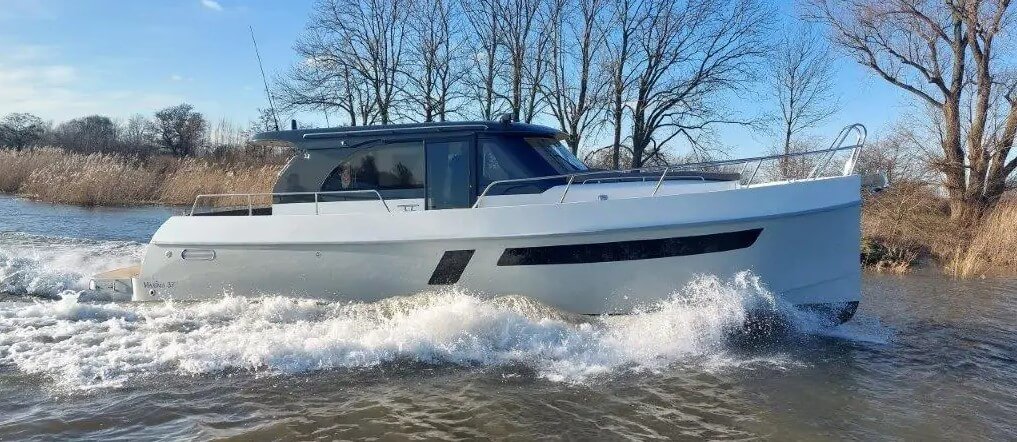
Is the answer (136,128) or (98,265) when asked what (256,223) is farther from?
(136,128)

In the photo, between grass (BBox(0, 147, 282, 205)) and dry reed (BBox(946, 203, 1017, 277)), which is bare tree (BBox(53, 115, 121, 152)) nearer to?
grass (BBox(0, 147, 282, 205))

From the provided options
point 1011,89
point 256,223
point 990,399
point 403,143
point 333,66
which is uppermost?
point 333,66

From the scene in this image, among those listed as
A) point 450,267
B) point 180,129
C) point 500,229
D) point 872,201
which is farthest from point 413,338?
point 180,129

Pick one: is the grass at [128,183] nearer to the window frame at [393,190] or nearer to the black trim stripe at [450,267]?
the window frame at [393,190]

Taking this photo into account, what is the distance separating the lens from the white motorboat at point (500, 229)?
599 cm

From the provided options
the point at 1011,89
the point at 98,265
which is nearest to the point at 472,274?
the point at 98,265

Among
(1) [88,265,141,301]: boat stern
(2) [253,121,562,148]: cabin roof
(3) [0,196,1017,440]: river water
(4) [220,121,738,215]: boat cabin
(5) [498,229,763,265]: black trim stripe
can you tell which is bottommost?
(3) [0,196,1017,440]: river water

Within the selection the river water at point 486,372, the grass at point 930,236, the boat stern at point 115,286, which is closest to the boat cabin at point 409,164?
the river water at point 486,372

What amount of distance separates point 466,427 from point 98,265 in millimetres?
8169

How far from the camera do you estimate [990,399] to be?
5.22 metres

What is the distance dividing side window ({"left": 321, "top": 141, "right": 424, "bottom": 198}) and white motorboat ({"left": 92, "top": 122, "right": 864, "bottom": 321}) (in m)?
0.02

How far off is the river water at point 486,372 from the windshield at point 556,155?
174 centimetres

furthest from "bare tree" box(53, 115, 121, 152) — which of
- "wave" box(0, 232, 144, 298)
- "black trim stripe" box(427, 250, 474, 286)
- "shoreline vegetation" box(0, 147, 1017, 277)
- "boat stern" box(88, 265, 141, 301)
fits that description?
"black trim stripe" box(427, 250, 474, 286)

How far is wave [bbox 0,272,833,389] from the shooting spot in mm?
5559
